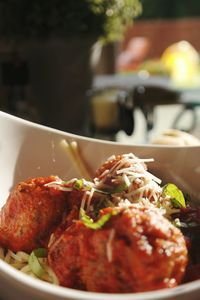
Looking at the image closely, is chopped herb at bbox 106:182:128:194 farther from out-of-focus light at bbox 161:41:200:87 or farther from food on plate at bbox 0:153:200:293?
out-of-focus light at bbox 161:41:200:87

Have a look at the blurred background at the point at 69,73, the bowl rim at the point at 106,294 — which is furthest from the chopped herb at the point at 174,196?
the blurred background at the point at 69,73

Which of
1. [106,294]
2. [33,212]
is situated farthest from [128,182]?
[106,294]

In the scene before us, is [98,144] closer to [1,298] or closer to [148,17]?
[1,298]

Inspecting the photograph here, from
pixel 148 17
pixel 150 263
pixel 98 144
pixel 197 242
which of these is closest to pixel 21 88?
pixel 98 144

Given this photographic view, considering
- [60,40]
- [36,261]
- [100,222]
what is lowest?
[36,261]

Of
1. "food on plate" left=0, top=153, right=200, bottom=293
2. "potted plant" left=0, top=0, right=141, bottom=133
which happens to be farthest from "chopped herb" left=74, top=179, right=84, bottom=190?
"potted plant" left=0, top=0, right=141, bottom=133

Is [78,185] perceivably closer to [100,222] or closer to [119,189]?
[119,189]
